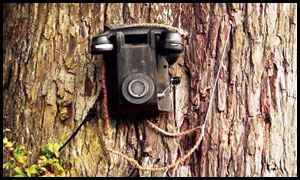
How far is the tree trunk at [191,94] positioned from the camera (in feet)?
9.50

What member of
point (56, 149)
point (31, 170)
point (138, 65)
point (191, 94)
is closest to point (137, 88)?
point (138, 65)

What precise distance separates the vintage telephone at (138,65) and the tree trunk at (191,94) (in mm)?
67

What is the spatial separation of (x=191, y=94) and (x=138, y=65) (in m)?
0.24

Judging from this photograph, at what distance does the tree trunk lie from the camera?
2.89m

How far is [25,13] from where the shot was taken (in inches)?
124

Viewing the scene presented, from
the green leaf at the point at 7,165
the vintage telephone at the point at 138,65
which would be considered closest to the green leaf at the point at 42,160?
the green leaf at the point at 7,165

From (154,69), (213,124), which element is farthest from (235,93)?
(154,69)

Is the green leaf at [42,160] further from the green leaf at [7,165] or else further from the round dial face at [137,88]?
the round dial face at [137,88]

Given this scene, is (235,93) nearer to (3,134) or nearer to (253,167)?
(253,167)

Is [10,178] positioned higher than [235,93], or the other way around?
[235,93]

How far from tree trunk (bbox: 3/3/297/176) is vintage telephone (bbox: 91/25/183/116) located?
7 centimetres

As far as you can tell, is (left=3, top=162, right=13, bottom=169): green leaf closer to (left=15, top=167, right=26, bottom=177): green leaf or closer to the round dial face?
(left=15, top=167, right=26, bottom=177): green leaf

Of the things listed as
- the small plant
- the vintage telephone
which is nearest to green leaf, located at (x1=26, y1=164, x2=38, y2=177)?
the small plant

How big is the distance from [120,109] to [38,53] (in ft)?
1.43
